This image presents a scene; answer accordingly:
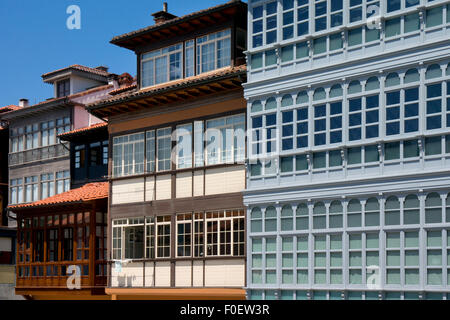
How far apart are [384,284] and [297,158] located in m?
4.56

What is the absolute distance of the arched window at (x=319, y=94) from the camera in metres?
23.0

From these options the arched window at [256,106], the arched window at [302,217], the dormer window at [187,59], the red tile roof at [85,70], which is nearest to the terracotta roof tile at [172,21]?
the dormer window at [187,59]

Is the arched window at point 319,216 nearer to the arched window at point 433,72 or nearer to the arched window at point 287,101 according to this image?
the arched window at point 287,101

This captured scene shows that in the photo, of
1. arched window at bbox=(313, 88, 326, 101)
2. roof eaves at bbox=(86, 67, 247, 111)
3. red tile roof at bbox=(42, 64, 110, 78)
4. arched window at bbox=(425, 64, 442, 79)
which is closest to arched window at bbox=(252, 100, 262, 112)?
roof eaves at bbox=(86, 67, 247, 111)

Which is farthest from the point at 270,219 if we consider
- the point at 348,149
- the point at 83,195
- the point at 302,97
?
the point at 83,195

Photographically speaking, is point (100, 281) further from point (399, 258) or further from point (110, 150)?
point (399, 258)

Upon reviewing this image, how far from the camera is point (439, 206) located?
66.6 feet

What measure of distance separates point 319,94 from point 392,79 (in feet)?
7.87

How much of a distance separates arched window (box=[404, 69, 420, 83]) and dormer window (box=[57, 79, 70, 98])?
1004 inches

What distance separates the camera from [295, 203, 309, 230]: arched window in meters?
23.1

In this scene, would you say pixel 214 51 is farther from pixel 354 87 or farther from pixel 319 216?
pixel 319 216

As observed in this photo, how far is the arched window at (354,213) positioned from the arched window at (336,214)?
0.26 metres

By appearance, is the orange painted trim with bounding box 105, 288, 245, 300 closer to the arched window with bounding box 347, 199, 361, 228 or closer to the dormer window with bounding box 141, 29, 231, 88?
the arched window with bounding box 347, 199, 361, 228

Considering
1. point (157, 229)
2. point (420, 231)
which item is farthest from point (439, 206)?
point (157, 229)
